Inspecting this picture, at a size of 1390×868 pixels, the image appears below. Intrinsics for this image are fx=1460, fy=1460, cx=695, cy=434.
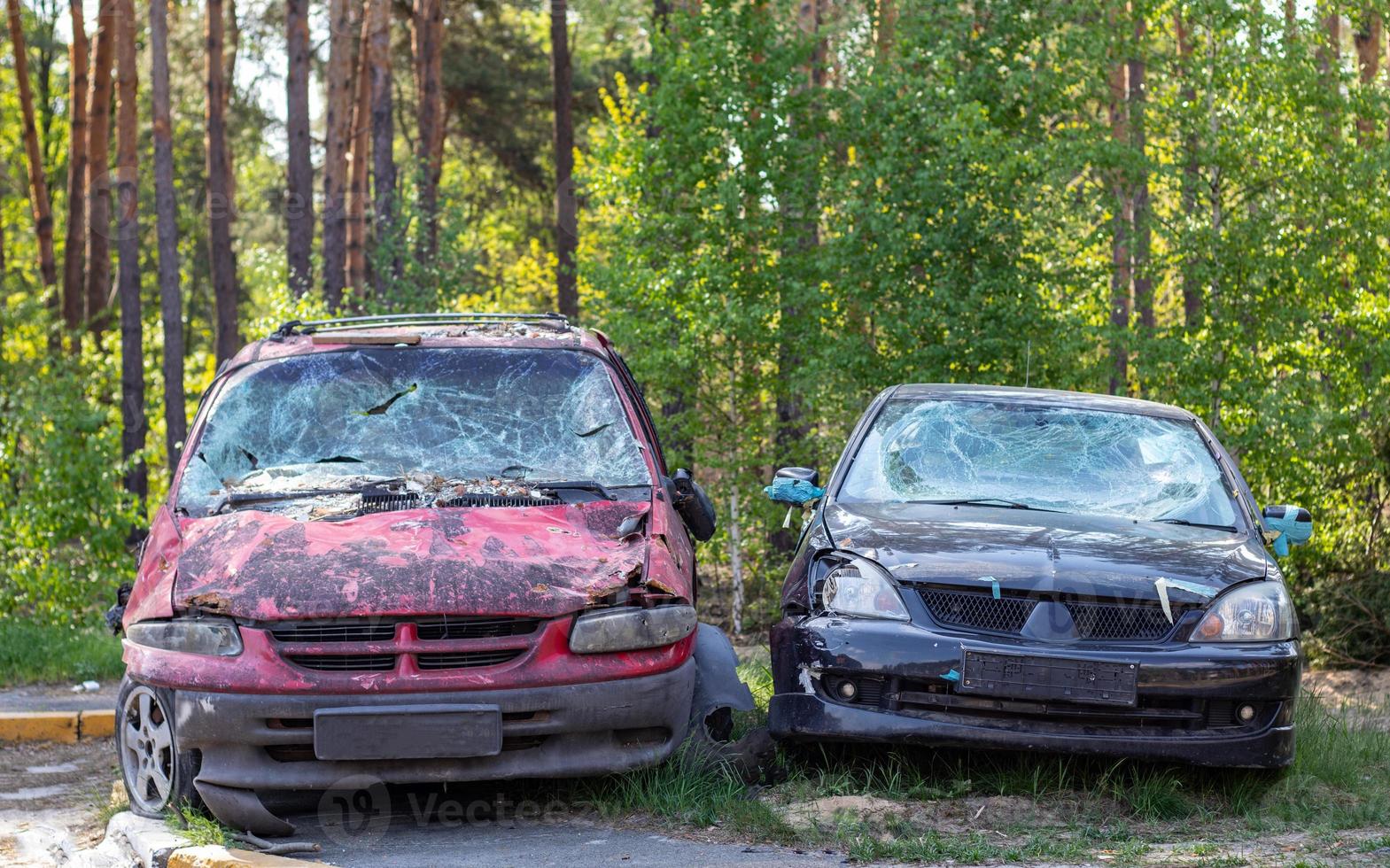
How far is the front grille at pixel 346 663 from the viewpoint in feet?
15.9

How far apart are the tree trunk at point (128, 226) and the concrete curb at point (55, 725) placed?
1655 centimetres

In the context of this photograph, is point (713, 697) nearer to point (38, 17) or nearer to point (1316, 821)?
point (1316, 821)

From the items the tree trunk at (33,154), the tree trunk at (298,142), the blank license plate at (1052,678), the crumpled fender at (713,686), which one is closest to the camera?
the blank license plate at (1052,678)

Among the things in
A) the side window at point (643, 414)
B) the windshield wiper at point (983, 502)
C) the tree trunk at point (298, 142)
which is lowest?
the windshield wiper at point (983, 502)

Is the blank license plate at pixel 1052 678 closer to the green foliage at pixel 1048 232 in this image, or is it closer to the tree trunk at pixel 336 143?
the green foliage at pixel 1048 232

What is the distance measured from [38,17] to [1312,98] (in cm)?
3163

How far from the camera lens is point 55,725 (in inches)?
315

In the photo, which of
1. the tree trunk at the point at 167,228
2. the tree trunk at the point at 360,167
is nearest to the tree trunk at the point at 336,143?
the tree trunk at the point at 360,167

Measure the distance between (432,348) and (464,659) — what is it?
210cm

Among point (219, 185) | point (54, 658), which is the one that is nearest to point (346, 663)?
point (54, 658)

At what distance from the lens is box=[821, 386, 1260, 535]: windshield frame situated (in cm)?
610

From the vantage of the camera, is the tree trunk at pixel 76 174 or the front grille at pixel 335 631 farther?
the tree trunk at pixel 76 174

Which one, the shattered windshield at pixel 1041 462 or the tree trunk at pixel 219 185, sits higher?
the tree trunk at pixel 219 185

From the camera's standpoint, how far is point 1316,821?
5328 millimetres
